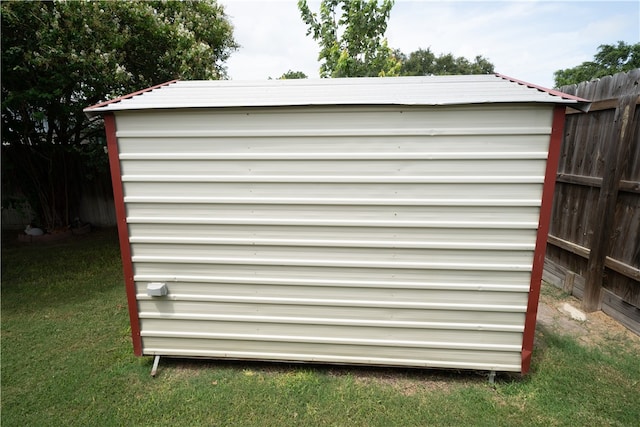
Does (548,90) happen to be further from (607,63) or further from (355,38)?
(607,63)

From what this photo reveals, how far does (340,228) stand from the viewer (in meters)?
2.58

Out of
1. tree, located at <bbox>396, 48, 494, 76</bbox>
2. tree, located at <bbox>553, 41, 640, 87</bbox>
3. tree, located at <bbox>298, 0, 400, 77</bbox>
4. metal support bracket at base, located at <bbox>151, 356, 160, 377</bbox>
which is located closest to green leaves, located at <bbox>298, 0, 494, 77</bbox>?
tree, located at <bbox>298, 0, 400, 77</bbox>

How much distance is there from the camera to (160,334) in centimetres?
286

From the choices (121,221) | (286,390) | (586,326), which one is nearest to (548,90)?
(586,326)

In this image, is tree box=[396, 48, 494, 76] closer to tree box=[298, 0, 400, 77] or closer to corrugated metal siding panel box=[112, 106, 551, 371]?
tree box=[298, 0, 400, 77]

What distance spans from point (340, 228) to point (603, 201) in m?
3.07

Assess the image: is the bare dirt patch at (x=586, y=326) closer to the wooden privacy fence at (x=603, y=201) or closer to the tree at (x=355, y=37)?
the wooden privacy fence at (x=603, y=201)

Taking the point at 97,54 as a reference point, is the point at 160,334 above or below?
below

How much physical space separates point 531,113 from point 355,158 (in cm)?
127

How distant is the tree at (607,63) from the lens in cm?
2714

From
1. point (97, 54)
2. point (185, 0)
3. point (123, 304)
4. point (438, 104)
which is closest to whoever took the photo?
point (438, 104)

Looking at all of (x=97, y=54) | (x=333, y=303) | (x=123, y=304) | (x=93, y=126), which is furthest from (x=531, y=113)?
(x=93, y=126)

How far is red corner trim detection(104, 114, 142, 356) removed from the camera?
2.54 meters

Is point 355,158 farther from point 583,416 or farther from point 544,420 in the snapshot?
point 583,416
